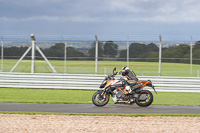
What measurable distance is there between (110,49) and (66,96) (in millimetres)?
6647

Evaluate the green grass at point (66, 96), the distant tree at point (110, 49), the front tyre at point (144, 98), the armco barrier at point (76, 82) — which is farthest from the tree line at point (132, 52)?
the front tyre at point (144, 98)

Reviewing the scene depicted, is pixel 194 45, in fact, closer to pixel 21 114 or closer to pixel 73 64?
pixel 73 64

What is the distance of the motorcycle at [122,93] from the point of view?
36.1 ft

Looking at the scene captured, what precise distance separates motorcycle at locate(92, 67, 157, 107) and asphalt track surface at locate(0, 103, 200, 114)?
0.22 m

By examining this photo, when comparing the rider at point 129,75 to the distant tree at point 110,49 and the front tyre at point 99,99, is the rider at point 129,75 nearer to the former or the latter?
the front tyre at point 99,99

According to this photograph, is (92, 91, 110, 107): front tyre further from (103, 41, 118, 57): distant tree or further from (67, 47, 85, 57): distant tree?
(67, 47, 85, 57): distant tree

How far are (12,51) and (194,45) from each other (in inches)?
383

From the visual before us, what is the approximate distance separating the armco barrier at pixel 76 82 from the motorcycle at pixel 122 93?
16.0ft

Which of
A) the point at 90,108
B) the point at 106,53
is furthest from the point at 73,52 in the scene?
the point at 90,108

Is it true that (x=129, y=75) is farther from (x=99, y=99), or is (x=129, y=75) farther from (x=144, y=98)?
(x=99, y=99)

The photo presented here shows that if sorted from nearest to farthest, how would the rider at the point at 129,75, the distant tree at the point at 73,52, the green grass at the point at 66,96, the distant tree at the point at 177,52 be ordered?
the rider at the point at 129,75 < the green grass at the point at 66,96 < the distant tree at the point at 177,52 < the distant tree at the point at 73,52

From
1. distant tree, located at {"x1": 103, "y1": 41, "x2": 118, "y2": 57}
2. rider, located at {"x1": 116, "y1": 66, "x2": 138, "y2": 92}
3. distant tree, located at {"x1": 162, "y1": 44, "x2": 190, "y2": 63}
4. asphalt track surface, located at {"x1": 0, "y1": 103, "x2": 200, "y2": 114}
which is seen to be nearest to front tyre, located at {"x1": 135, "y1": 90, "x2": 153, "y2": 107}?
asphalt track surface, located at {"x1": 0, "y1": 103, "x2": 200, "y2": 114}

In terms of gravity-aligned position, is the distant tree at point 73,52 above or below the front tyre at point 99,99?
above

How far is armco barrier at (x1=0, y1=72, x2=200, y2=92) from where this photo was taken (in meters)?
15.9
